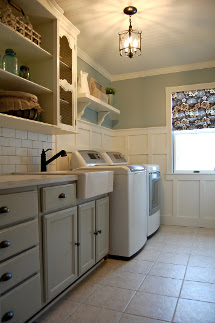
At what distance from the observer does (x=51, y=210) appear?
166cm

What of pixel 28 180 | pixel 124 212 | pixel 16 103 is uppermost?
pixel 16 103

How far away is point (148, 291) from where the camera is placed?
6.43 ft

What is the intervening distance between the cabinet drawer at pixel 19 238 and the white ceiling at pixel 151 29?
2.01 m

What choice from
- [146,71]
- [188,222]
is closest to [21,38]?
[146,71]

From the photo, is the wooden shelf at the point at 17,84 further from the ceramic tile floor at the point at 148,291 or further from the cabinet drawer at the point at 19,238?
the ceramic tile floor at the point at 148,291

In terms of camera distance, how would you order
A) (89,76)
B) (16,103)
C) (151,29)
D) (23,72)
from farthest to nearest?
(89,76)
(151,29)
(23,72)
(16,103)

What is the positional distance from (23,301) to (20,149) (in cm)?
128

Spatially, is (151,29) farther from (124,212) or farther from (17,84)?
(124,212)

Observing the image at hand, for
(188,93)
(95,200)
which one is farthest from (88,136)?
(188,93)

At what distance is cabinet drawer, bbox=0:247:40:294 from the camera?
1.27 m

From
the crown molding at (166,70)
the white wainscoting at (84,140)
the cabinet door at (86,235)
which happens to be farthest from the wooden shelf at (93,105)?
the cabinet door at (86,235)

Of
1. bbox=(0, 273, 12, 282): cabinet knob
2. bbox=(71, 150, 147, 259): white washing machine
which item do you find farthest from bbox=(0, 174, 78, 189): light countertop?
bbox=(71, 150, 147, 259): white washing machine

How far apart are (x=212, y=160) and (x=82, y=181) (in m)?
2.59

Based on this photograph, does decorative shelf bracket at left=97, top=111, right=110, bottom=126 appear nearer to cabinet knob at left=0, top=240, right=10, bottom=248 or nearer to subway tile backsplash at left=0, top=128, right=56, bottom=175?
subway tile backsplash at left=0, top=128, right=56, bottom=175
